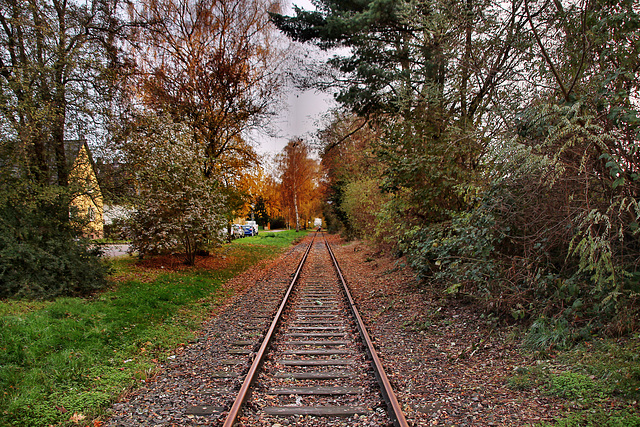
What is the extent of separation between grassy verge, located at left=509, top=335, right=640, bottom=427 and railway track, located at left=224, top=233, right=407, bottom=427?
1.66 metres

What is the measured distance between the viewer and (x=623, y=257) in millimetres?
4746

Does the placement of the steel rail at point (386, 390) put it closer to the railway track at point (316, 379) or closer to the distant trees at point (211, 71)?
the railway track at point (316, 379)

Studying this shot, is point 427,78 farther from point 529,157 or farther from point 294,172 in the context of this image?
point 294,172

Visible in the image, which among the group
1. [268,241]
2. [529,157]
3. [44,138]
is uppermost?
[44,138]

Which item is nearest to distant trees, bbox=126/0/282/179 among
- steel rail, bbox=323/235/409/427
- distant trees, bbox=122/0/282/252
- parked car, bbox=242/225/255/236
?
distant trees, bbox=122/0/282/252

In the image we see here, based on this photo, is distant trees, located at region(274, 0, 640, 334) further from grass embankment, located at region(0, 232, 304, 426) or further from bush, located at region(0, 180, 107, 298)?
bush, located at region(0, 180, 107, 298)

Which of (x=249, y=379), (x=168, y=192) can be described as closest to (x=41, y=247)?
(x=168, y=192)

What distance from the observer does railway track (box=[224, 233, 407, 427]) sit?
3791mm

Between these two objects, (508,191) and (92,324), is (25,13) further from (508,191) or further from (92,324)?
(508,191)

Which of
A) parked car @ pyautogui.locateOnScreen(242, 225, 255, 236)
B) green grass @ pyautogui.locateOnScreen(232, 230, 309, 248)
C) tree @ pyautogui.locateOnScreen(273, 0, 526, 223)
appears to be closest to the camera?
tree @ pyautogui.locateOnScreen(273, 0, 526, 223)

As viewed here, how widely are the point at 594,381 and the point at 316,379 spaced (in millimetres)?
3033

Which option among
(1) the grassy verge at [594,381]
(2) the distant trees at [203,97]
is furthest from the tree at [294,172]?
(1) the grassy verge at [594,381]

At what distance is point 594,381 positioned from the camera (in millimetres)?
3939

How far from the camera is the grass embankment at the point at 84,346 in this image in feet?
13.2
